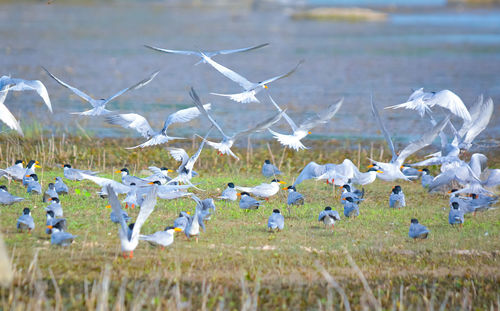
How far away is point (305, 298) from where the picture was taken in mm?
8391

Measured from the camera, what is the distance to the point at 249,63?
112 feet

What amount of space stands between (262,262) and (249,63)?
83.3ft

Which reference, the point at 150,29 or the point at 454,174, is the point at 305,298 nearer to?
the point at 454,174

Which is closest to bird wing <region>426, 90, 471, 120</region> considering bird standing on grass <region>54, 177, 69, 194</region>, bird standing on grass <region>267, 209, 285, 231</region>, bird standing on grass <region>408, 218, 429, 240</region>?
bird standing on grass <region>408, 218, 429, 240</region>

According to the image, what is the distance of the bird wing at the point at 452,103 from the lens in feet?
42.8

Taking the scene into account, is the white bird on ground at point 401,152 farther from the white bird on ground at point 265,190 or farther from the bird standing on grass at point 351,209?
the white bird on ground at point 265,190

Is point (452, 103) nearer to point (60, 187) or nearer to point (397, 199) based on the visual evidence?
point (397, 199)

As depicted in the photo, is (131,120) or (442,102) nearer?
(131,120)

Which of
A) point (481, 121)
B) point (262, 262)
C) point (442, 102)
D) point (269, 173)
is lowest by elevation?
point (262, 262)

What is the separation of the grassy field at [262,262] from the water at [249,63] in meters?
8.65

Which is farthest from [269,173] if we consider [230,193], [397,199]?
[397,199]

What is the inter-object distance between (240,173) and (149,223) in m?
4.85

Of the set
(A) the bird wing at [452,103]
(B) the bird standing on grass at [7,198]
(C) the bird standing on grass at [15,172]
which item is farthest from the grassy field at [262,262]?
(A) the bird wing at [452,103]

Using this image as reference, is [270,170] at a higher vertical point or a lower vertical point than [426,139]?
lower
